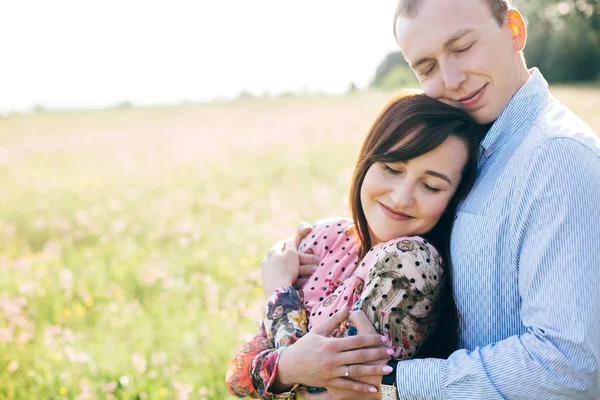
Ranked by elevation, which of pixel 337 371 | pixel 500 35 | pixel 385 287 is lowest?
pixel 337 371

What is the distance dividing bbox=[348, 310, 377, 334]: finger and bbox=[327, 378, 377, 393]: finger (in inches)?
7.8

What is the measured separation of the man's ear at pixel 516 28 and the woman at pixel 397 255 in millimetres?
366

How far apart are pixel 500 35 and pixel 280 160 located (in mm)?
10376

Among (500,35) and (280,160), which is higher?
(500,35)

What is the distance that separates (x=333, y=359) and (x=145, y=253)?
4624mm

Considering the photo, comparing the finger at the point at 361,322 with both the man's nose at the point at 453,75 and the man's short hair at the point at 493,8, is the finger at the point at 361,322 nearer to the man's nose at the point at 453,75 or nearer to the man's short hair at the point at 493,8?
the man's nose at the point at 453,75

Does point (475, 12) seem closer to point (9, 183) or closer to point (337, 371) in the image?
point (337, 371)

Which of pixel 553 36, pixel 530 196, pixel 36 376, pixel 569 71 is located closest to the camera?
pixel 530 196

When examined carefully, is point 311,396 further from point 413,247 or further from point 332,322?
point 413,247

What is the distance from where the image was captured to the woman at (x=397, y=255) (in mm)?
2131

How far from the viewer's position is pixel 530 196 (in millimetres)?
1942

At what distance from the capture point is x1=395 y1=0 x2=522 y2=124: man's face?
7.63 ft

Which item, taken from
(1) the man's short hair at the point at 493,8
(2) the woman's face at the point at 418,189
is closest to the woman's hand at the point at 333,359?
(2) the woman's face at the point at 418,189

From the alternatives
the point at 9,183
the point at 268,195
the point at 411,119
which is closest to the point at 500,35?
the point at 411,119
